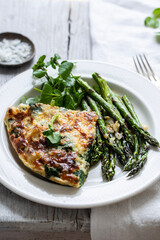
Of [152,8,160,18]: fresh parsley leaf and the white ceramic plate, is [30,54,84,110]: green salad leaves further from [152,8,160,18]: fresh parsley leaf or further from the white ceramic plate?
[152,8,160,18]: fresh parsley leaf

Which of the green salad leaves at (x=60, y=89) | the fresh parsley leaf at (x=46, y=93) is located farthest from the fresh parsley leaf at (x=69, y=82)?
the fresh parsley leaf at (x=46, y=93)

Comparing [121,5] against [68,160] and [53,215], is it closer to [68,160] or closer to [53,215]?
[68,160]

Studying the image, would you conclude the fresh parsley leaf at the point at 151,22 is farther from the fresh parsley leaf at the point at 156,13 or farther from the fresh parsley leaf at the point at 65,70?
the fresh parsley leaf at the point at 65,70

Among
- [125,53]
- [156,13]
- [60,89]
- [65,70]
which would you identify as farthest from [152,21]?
[60,89]

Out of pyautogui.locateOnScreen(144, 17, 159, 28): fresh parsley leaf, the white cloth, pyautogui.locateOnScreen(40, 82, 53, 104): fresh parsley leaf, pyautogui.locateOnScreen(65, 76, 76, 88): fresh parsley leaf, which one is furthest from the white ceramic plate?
pyautogui.locateOnScreen(144, 17, 159, 28): fresh parsley leaf

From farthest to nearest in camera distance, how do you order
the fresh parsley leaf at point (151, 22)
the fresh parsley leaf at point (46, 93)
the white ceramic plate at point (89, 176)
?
the fresh parsley leaf at point (151, 22)
the fresh parsley leaf at point (46, 93)
the white ceramic plate at point (89, 176)

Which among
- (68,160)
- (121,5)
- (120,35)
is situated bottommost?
(68,160)

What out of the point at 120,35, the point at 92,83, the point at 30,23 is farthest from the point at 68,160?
the point at 30,23
